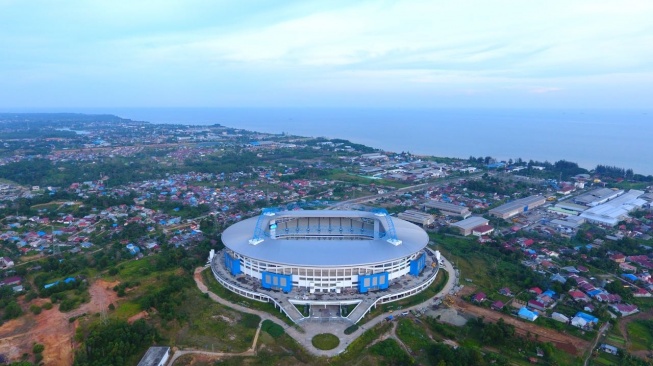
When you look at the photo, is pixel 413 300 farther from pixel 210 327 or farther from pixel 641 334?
pixel 641 334

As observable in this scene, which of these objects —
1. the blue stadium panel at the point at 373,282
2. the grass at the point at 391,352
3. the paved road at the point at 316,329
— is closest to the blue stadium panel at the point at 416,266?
the blue stadium panel at the point at 373,282

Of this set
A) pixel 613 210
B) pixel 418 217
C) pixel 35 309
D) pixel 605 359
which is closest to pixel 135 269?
pixel 35 309

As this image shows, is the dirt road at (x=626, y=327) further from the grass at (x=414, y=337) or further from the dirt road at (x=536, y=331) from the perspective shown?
the grass at (x=414, y=337)

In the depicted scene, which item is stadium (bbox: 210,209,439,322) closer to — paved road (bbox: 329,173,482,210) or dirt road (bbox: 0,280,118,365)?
dirt road (bbox: 0,280,118,365)

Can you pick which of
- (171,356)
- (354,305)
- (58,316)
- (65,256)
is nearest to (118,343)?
(171,356)

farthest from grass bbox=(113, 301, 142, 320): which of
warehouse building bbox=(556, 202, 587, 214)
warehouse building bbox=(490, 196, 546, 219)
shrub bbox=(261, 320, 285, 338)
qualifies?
warehouse building bbox=(556, 202, 587, 214)

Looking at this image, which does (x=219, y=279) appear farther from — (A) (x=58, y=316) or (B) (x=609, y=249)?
(B) (x=609, y=249)
